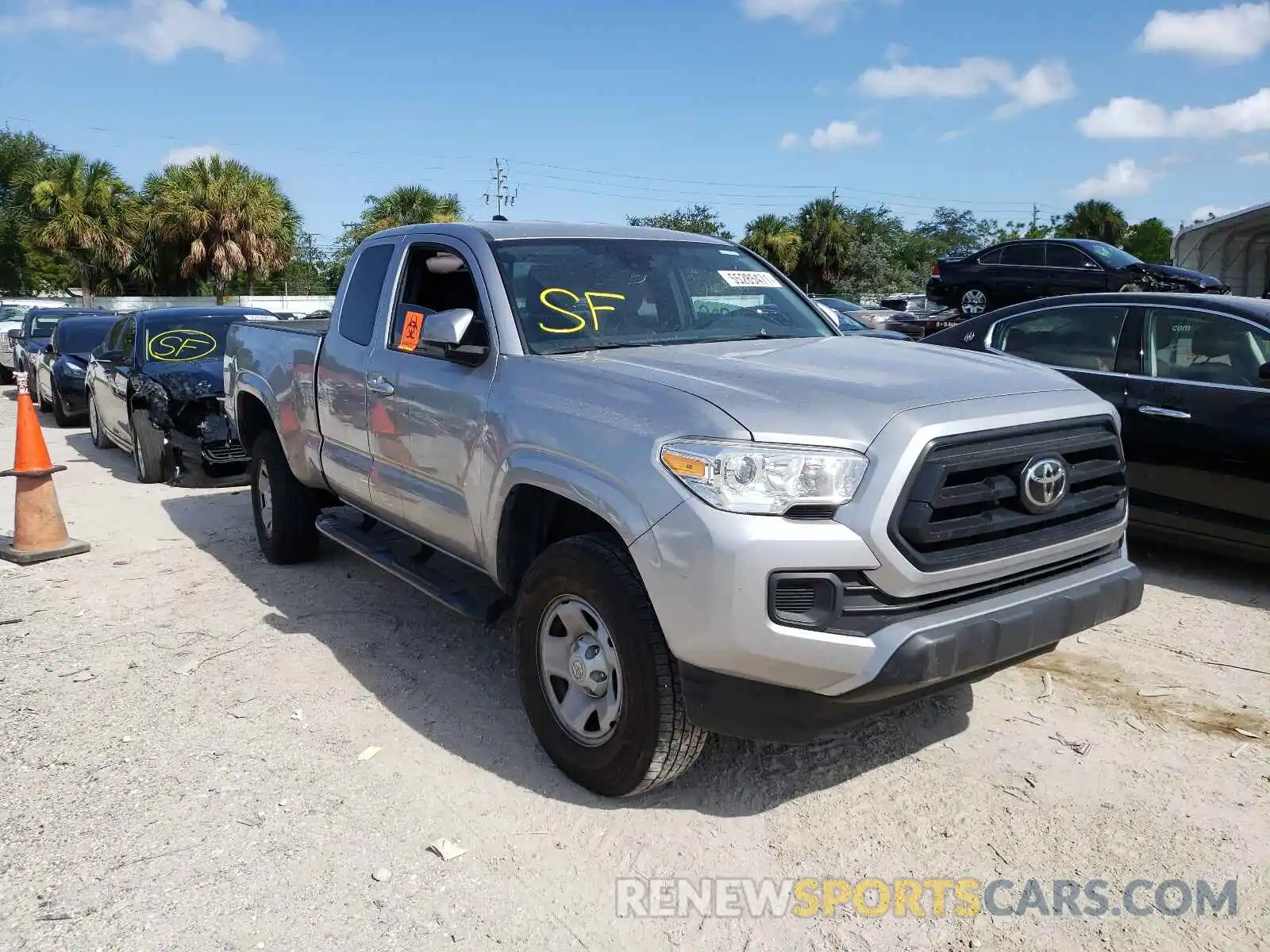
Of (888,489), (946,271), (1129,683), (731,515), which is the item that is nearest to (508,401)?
(731,515)

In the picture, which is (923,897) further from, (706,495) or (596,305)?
(596,305)

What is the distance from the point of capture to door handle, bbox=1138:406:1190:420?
18.8 ft

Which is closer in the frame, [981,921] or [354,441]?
[981,921]

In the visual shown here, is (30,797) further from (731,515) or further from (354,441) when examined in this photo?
(731,515)

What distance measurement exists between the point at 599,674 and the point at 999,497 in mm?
1387

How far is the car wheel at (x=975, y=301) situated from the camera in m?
16.5

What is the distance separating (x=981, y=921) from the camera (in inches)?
111

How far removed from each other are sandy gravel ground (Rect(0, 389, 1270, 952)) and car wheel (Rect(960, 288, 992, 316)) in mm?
11994

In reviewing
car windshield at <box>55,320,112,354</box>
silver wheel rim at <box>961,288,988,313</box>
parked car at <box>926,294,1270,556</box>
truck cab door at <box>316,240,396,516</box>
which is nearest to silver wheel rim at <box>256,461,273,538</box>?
truck cab door at <box>316,240,396,516</box>

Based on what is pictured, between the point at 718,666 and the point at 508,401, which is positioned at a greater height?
the point at 508,401

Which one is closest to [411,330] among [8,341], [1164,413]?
[1164,413]

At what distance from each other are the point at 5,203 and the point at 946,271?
5823 cm

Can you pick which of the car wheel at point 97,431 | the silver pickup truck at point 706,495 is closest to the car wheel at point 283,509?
the silver pickup truck at point 706,495

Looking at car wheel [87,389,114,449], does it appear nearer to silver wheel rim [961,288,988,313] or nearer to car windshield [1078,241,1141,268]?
silver wheel rim [961,288,988,313]
